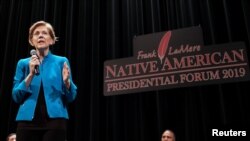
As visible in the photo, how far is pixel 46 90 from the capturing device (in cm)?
112

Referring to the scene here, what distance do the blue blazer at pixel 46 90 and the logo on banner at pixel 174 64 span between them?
1961mm

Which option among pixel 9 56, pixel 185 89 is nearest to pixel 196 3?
pixel 185 89

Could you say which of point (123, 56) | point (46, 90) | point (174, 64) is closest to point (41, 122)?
point (46, 90)

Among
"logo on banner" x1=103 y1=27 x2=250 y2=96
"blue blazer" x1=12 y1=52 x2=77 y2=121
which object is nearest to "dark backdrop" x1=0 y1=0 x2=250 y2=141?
"logo on banner" x1=103 y1=27 x2=250 y2=96

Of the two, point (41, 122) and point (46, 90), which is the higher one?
point (46, 90)

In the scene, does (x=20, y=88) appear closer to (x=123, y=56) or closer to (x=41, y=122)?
(x=41, y=122)

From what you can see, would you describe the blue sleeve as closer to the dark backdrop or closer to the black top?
the black top

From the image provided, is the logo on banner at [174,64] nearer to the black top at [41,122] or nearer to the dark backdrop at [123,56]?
the dark backdrop at [123,56]

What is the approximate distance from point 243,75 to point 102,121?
1.65 metres

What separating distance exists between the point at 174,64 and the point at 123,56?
2.73ft

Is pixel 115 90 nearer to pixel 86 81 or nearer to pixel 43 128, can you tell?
pixel 86 81

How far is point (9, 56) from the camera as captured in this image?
4.18 m

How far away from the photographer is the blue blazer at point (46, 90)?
1.07 m

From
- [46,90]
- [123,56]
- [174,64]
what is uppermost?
[123,56]
